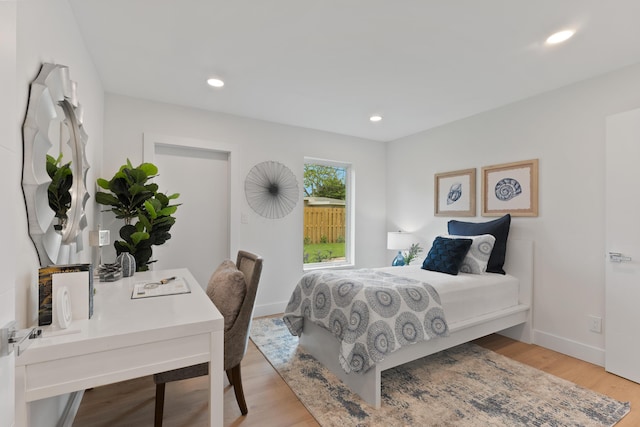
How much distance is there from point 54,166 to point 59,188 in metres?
0.12

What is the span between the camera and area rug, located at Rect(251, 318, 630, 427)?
5.81 feet

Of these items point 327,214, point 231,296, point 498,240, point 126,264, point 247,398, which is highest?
point 327,214

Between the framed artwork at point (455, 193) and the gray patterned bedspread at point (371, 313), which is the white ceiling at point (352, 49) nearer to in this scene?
the framed artwork at point (455, 193)

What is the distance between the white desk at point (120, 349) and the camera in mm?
915

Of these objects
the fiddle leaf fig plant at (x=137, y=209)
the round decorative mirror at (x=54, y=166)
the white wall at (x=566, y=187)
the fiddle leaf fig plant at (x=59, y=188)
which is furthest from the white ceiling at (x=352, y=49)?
the fiddle leaf fig plant at (x=59, y=188)

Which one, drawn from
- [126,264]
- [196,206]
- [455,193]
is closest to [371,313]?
[126,264]

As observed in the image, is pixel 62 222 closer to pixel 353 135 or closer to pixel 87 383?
pixel 87 383

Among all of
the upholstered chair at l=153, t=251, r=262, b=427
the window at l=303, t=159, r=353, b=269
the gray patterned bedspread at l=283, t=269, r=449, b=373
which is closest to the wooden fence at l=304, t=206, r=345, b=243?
the window at l=303, t=159, r=353, b=269

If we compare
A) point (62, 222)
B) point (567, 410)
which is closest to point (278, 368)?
point (62, 222)

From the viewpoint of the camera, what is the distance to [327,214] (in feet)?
14.0

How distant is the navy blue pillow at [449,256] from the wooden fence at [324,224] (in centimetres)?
162

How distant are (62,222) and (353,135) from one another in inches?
137

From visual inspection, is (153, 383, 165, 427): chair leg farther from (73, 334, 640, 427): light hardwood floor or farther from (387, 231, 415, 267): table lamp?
(387, 231, 415, 267): table lamp

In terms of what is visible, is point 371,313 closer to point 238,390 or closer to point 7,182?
point 238,390
